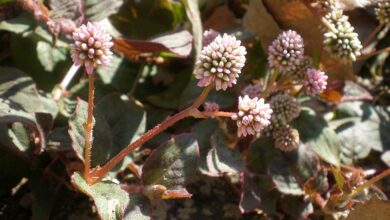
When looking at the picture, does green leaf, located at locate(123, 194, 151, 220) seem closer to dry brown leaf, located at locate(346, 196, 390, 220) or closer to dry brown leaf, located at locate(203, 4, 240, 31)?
dry brown leaf, located at locate(346, 196, 390, 220)

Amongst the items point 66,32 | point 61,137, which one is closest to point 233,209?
point 61,137

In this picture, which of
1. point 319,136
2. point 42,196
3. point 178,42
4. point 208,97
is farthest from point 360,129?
point 42,196

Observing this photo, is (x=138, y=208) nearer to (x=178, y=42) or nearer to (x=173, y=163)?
(x=173, y=163)

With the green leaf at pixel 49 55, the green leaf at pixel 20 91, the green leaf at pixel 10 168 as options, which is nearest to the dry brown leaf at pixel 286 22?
the green leaf at pixel 49 55

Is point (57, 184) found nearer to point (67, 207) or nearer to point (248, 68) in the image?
point (67, 207)

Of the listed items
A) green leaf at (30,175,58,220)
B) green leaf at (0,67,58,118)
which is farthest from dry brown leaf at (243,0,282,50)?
green leaf at (30,175,58,220)

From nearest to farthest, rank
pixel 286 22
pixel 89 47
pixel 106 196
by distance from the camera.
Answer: pixel 89 47 < pixel 106 196 < pixel 286 22

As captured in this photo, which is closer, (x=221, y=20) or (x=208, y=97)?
(x=208, y=97)
